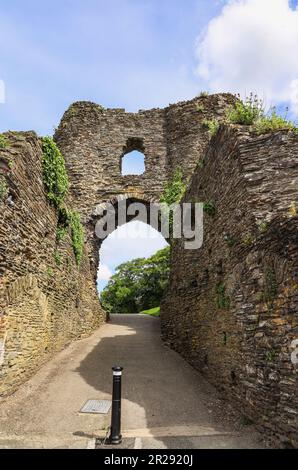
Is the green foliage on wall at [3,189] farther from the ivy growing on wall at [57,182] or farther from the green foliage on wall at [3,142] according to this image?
the ivy growing on wall at [57,182]

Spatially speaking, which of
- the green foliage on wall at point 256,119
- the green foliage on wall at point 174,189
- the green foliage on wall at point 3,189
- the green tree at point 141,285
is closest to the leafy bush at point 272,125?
the green foliage on wall at point 256,119

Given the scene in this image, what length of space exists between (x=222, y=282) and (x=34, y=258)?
14.8ft

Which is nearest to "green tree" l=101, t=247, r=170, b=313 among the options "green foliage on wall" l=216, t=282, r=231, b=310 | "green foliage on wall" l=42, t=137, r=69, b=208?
"green foliage on wall" l=42, t=137, r=69, b=208

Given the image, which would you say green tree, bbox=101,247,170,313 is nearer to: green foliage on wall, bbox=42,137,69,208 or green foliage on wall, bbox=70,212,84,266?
green foliage on wall, bbox=70,212,84,266

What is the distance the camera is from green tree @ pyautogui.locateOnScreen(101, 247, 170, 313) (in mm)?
35281

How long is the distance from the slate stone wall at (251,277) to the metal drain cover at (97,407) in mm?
2313

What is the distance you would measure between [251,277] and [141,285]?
3073 cm

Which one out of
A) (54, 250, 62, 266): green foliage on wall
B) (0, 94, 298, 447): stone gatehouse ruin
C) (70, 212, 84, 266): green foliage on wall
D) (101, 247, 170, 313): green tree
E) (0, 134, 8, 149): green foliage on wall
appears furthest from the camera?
(101, 247, 170, 313): green tree

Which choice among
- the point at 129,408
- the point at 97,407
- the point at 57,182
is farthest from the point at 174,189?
the point at 97,407

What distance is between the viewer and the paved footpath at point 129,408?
5.30 m

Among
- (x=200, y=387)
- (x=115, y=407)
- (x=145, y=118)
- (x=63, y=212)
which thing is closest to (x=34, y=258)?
(x=63, y=212)

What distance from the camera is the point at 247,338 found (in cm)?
594

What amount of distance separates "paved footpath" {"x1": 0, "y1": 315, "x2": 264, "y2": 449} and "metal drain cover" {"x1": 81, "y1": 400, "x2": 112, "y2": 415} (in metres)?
0.14

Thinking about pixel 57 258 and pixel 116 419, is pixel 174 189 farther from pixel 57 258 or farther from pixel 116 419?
pixel 116 419
